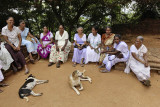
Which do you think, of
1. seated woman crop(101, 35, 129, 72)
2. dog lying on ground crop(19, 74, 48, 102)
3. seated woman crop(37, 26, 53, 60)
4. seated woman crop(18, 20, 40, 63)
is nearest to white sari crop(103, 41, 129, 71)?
seated woman crop(101, 35, 129, 72)

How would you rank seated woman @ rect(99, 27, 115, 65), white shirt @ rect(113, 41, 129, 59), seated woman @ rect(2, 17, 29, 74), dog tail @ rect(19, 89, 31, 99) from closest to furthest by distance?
A: dog tail @ rect(19, 89, 31, 99)
white shirt @ rect(113, 41, 129, 59)
seated woman @ rect(2, 17, 29, 74)
seated woman @ rect(99, 27, 115, 65)

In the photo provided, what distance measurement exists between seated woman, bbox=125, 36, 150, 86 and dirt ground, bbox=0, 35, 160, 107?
0.72 feet

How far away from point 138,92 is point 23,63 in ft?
12.2

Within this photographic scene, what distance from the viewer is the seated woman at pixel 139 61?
3.37m

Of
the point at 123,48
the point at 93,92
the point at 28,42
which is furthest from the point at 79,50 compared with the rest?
the point at 28,42

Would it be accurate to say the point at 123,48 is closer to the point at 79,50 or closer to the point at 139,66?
the point at 139,66

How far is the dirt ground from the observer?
270cm

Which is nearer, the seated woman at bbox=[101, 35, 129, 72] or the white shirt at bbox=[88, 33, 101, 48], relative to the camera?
the seated woman at bbox=[101, 35, 129, 72]

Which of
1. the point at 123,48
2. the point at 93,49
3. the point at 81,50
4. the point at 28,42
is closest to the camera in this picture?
the point at 123,48

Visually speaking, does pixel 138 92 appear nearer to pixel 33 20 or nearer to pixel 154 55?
pixel 154 55

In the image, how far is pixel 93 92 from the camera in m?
3.04

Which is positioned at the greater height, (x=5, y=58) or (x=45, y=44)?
(x=45, y=44)

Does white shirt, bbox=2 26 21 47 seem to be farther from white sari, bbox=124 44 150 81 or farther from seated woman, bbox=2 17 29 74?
white sari, bbox=124 44 150 81

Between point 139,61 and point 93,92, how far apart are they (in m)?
1.68
